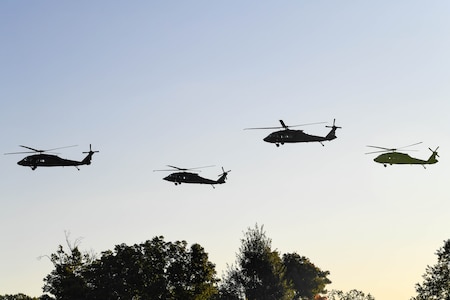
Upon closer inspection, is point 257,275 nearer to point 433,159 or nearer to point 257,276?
point 257,276

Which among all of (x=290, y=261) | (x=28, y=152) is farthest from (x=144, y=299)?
(x=290, y=261)

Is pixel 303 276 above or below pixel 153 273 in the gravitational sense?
above

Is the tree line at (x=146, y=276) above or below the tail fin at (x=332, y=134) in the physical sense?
below

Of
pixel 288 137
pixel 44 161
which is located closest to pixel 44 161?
pixel 44 161

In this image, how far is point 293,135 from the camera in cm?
5728

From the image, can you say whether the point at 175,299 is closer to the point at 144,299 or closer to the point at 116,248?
the point at 144,299

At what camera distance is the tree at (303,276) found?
464ft

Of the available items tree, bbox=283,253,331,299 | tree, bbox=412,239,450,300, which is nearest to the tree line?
tree, bbox=412,239,450,300

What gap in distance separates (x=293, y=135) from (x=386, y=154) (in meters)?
10.4

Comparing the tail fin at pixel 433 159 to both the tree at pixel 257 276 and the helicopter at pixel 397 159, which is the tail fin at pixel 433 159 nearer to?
the helicopter at pixel 397 159

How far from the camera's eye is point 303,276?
475 feet

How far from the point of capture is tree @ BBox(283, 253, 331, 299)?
141 m

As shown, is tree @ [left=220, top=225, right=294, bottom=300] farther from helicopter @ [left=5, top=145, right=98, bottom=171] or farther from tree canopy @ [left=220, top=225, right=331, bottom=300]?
helicopter @ [left=5, top=145, right=98, bottom=171]

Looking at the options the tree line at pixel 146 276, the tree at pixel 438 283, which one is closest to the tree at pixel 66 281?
the tree line at pixel 146 276
